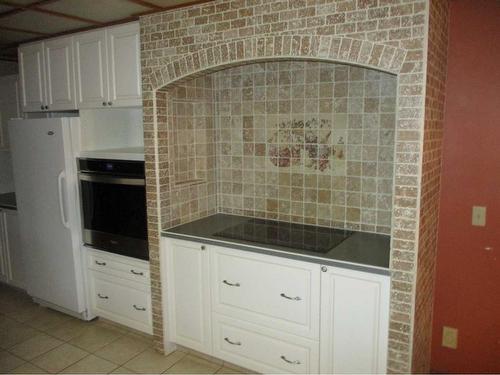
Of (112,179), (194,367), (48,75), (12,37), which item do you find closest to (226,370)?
(194,367)

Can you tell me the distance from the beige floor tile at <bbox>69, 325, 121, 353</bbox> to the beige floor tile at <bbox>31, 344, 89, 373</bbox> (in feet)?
0.19

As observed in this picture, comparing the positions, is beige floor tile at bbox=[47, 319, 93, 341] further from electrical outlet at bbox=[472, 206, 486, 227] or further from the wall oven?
electrical outlet at bbox=[472, 206, 486, 227]

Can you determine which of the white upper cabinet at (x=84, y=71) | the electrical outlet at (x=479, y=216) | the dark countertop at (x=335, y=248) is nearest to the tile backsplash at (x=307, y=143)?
the dark countertop at (x=335, y=248)

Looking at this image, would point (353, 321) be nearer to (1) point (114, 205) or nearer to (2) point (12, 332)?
(1) point (114, 205)

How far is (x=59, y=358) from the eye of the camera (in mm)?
2947

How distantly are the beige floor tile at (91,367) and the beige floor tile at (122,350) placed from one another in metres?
0.05

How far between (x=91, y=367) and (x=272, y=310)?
55.3 inches

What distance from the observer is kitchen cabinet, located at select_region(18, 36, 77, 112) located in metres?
3.25

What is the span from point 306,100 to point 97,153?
1.69 m

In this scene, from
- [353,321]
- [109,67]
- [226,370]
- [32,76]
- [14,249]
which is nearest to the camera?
[353,321]

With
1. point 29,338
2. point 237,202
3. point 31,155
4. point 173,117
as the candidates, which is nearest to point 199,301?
point 237,202

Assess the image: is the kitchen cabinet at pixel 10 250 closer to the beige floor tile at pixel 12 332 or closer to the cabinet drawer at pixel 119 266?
the beige floor tile at pixel 12 332

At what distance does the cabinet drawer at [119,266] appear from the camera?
3049mm

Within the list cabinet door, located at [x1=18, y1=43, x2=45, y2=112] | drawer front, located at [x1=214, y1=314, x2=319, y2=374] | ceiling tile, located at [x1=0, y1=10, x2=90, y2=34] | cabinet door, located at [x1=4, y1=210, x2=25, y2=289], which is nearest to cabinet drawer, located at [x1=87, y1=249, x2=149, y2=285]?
drawer front, located at [x1=214, y1=314, x2=319, y2=374]
